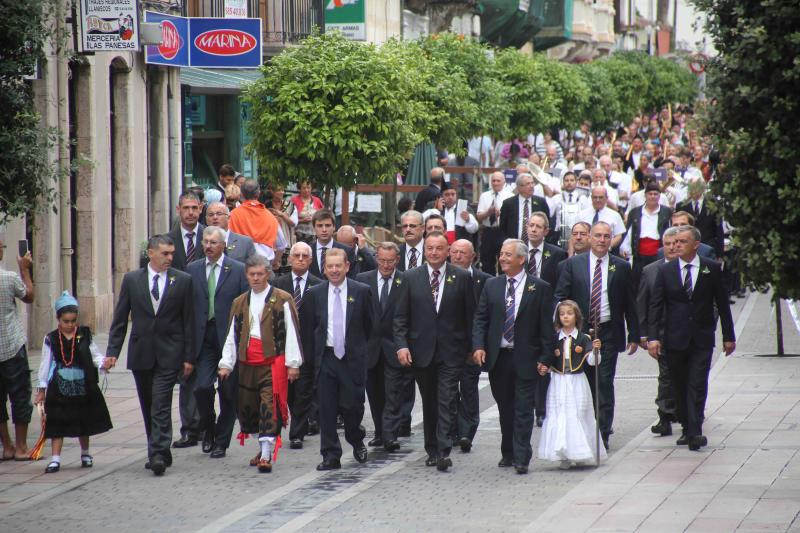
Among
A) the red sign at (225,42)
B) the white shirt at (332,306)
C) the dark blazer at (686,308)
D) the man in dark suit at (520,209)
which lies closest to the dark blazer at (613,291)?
the dark blazer at (686,308)

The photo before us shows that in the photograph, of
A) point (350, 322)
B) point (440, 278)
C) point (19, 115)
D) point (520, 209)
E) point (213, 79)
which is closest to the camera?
point (350, 322)

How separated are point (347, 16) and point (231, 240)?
62.9 feet

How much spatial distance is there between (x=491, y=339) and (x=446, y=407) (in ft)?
2.06

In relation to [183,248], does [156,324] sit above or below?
below

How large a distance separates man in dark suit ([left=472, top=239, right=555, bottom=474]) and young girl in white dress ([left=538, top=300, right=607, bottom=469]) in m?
0.16

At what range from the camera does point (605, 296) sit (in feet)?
42.3

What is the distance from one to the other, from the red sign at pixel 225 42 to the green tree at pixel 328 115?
72.5 inches

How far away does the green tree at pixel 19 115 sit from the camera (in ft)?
40.5

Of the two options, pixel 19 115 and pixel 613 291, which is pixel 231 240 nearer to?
pixel 19 115

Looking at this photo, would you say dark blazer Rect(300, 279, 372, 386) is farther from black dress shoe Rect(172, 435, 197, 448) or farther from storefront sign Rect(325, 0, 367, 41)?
storefront sign Rect(325, 0, 367, 41)

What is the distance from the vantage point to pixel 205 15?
Answer: 86.3 ft

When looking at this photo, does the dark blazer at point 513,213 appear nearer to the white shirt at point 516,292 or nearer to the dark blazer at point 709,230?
the dark blazer at point 709,230

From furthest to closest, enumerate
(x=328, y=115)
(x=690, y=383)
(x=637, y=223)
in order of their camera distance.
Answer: (x=328, y=115) → (x=637, y=223) → (x=690, y=383)

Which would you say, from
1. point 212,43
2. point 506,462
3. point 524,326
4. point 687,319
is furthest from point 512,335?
point 212,43
